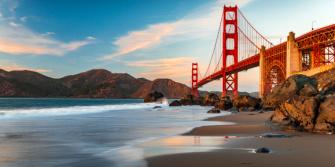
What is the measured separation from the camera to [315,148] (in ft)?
42.0

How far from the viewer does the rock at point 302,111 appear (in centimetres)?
1898

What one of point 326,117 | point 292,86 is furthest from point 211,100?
point 326,117

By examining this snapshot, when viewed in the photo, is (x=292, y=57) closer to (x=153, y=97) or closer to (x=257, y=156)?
(x=257, y=156)

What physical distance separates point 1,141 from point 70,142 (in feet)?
8.46

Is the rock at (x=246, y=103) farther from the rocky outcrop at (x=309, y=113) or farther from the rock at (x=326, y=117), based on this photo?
the rock at (x=326, y=117)

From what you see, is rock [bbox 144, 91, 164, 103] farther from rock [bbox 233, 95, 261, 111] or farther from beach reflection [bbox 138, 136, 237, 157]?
beach reflection [bbox 138, 136, 237, 157]

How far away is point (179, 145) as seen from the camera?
14.0 metres

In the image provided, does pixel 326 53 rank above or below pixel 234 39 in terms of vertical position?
below

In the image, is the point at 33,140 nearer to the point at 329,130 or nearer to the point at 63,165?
the point at 63,165

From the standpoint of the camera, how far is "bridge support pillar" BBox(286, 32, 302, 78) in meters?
62.3

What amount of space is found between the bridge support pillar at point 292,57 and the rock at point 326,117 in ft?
147

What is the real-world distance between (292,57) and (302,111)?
1770 inches

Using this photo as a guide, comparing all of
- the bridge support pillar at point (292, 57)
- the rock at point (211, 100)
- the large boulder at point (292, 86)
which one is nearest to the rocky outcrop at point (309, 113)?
the large boulder at point (292, 86)

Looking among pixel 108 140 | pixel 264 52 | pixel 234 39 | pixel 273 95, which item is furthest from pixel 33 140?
pixel 234 39
